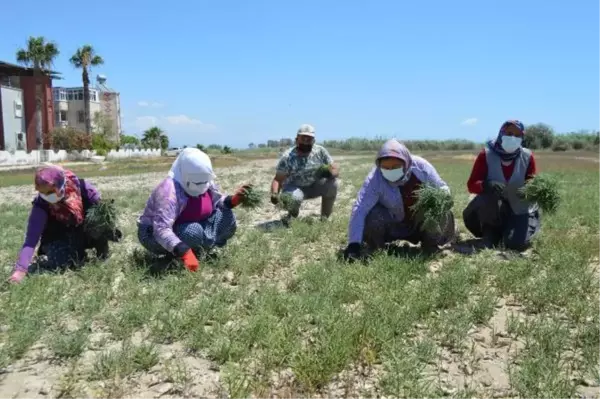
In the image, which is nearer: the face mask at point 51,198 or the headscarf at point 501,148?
the face mask at point 51,198

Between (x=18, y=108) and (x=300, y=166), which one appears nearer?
(x=300, y=166)

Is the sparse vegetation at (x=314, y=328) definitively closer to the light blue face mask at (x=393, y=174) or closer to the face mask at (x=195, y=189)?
the face mask at (x=195, y=189)

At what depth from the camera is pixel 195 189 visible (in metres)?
5.23

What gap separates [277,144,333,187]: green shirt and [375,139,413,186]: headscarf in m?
2.94

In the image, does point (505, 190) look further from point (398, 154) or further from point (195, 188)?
point (195, 188)

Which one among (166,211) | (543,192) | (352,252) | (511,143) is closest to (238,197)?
(166,211)

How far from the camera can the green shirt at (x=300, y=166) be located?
27.3 ft

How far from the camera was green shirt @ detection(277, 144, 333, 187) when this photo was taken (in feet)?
27.3

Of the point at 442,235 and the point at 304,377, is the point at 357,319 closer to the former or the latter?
the point at 304,377

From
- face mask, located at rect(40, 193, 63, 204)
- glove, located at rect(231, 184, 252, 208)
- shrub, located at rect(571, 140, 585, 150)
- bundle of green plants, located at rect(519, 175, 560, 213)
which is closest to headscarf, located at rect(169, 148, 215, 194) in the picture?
glove, located at rect(231, 184, 252, 208)

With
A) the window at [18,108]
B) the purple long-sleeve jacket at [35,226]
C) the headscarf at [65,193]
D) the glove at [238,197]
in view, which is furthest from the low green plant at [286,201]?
the window at [18,108]

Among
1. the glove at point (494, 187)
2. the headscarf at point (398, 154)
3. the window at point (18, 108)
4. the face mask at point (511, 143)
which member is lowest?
the glove at point (494, 187)

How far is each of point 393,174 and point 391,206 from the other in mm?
375

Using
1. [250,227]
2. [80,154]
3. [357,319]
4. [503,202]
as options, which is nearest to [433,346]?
[357,319]
